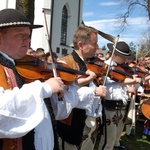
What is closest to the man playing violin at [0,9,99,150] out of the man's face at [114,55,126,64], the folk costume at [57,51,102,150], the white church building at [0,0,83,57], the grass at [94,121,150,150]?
the folk costume at [57,51,102,150]

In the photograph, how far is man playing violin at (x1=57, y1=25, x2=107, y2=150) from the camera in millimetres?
2841

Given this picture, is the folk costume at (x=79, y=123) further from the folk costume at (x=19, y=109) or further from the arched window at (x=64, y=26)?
the arched window at (x=64, y=26)

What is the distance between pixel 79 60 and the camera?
9.49ft

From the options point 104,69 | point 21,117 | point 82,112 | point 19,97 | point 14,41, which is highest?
point 14,41

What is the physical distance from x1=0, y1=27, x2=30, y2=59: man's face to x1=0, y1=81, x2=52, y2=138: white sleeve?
354 mm

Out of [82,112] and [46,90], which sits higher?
[46,90]

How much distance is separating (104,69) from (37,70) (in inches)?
56.0

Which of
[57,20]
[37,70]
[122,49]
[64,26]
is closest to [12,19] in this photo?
[37,70]

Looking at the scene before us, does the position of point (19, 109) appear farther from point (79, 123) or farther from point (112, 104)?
point (112, 104)

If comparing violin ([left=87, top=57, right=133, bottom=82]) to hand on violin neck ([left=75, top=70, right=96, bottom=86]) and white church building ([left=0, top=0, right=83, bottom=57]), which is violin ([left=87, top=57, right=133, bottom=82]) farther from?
white church building ([left=0, top=0, right=83, bottom=57])

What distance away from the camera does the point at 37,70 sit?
2.01 m

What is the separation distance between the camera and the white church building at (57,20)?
18844mm

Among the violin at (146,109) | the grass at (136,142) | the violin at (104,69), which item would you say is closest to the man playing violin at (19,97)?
the violin at (104,69)

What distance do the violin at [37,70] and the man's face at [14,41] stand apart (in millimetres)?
104
